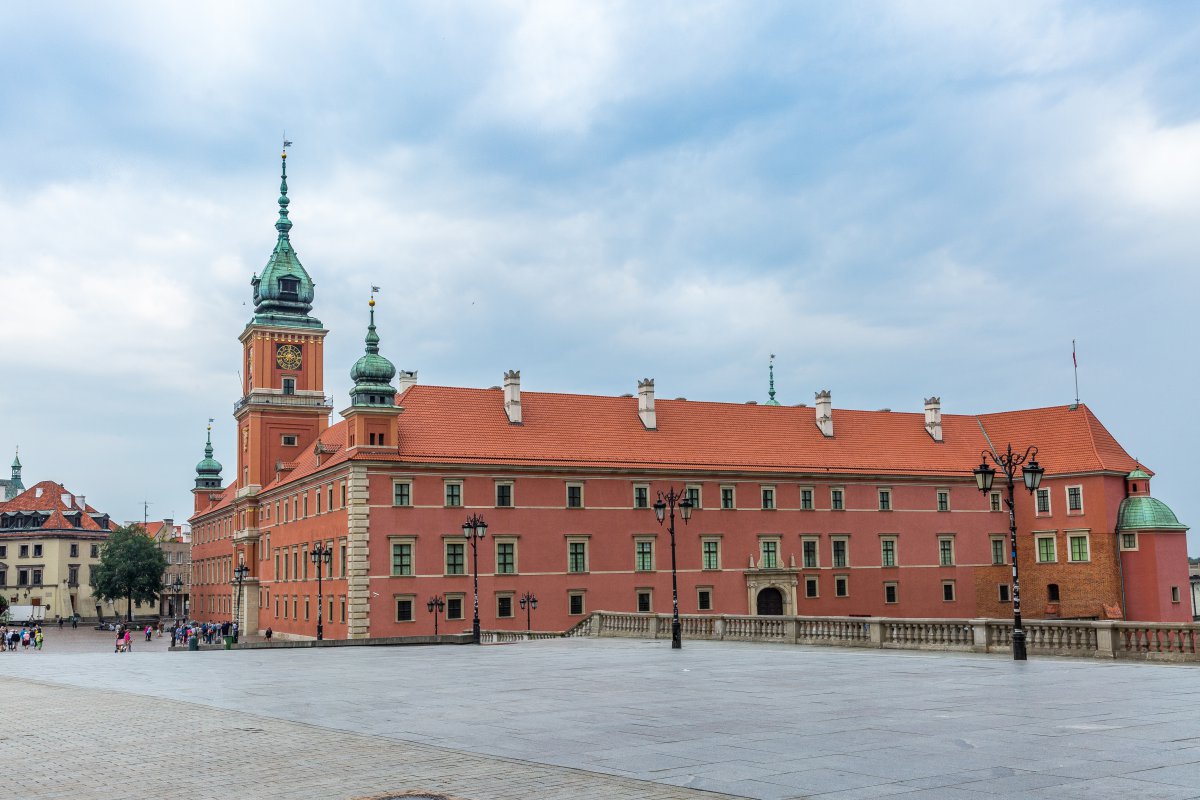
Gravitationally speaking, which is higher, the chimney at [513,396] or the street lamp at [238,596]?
the chimney at [513,396]

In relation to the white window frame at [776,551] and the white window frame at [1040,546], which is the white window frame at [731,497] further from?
the white window frame at [1040,546]

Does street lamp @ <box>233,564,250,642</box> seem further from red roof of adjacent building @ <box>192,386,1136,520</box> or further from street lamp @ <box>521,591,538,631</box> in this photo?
street lamp @ <box>521,591,538,631</box>

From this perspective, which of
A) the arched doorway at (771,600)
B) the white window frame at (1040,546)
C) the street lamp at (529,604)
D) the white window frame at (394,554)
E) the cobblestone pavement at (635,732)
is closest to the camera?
the cobblestone pavement at (635,732)

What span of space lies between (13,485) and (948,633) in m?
149

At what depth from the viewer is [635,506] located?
6344 centimetres

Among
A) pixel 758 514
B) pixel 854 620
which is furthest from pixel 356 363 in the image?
pixel 854 620

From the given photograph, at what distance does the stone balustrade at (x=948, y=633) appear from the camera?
25.0 meters

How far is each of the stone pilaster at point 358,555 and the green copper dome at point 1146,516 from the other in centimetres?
4637

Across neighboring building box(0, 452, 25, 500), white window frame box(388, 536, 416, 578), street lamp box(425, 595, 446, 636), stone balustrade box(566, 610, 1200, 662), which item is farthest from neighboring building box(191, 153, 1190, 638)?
neighboring building box(0, 452, 25, 500)

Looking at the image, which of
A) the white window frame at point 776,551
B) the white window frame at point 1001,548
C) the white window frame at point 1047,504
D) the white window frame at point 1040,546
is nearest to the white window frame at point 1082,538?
the white window frame at point 1040,546

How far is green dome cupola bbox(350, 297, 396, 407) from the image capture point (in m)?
57.8

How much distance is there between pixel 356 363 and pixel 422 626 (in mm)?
13836

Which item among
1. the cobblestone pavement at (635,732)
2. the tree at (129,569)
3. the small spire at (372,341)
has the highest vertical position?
the small spire at (372,341)

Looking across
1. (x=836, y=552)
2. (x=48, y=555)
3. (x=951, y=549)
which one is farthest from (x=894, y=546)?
(x=48, y=555)
